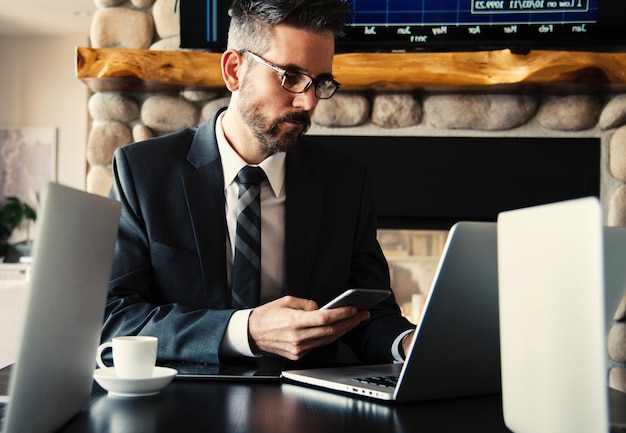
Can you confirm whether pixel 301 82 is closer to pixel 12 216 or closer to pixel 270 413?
pixel 270 413

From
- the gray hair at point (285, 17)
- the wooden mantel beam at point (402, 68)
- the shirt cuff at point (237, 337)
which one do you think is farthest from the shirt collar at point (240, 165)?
Result: the wooden mantel beam at point (402, 68)

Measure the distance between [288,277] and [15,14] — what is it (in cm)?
582

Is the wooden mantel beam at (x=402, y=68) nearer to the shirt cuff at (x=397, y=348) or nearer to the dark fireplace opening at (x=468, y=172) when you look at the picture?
the dark fireplace opening at (x=468, y=172)

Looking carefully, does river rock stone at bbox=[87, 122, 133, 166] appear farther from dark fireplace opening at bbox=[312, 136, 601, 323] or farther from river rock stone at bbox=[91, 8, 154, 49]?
dark fireplace opening at bbox=[312, 136, 601, 323]

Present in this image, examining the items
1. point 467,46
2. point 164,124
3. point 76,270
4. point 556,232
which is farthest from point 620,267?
point 164,124

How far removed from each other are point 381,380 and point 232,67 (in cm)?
100

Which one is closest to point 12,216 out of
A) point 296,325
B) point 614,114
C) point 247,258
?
point 614,114

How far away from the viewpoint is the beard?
173 centimetres

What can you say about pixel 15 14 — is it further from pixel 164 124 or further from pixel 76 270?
pixel 76 270

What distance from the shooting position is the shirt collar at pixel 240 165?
68.1 inches

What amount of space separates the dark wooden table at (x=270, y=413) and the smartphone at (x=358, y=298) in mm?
133

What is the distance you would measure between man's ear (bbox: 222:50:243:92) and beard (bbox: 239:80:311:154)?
12 centimetres

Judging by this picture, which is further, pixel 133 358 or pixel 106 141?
pixel 106 141

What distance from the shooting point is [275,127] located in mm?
1733
